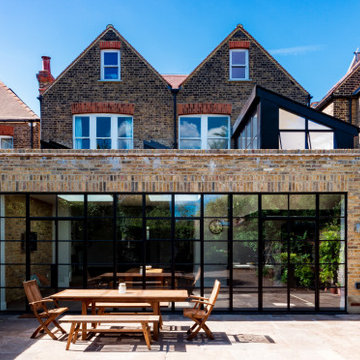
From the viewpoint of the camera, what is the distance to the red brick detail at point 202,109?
49.5 ft

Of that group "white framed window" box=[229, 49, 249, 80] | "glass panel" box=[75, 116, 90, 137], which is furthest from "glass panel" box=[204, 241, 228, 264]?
"white framed window" box=[229, 49, 249, 80]

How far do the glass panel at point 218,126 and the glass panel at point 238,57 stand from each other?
7.79 feet

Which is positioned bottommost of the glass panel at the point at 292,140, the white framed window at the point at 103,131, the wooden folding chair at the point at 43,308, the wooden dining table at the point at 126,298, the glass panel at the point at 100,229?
the wooden folding chair at the point at 43,308

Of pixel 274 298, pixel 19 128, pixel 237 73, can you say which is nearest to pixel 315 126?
pixel 274 298

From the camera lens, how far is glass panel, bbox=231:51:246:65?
1577 centimetres

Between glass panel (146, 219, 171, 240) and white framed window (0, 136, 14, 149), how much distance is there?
8.47 m

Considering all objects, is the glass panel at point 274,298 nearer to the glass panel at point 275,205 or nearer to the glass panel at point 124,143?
the glass panel at point 275,205

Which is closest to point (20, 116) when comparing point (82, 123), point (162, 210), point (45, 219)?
Answer: point (82, 123)

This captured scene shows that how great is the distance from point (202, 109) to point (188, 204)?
20.0ft

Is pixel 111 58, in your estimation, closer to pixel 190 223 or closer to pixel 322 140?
pixel 190 223

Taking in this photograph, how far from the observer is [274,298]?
988 cm

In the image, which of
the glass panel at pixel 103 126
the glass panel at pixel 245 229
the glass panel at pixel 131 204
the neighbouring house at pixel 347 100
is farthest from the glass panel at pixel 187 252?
the neighbouring house at pixel 347 100

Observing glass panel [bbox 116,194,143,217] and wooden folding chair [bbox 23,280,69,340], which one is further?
glass panel [bbox 116,194,143,217]

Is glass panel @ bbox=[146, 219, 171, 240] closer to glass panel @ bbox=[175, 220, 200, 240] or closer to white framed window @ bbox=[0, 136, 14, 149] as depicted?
glass panel @ bbox=[175, 220, 200, 240]
